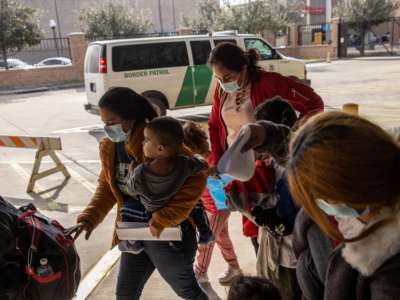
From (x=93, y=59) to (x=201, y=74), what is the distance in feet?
8.92

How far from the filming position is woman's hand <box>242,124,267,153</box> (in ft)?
5.43

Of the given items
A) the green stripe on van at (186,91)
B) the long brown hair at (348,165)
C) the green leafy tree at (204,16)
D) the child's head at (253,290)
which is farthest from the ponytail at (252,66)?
the green leafy tree at (204,16)

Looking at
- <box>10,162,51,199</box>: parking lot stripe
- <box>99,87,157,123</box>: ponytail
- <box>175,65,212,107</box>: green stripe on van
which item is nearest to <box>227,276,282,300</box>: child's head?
<box>99,87,157,123</box>: ponytail

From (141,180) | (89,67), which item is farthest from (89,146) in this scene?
(141,180)

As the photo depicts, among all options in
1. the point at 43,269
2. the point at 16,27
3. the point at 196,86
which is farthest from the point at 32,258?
the point at 16,27

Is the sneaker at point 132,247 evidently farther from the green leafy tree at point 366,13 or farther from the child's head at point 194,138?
the green leafy tree at point 366,13

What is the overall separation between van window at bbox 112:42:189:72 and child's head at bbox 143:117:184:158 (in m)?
8.50

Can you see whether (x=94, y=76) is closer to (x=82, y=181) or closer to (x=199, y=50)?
(x=199, y=50)

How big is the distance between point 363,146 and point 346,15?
34.4 m

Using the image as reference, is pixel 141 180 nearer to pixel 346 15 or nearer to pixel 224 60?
pixel 224 60

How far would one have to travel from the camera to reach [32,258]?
1.85 metres

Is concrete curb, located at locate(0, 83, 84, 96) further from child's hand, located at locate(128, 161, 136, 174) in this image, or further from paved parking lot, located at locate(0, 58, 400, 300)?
child's hand, located at locate(128, 161, 136, 174)

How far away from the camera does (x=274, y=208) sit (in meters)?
1.98

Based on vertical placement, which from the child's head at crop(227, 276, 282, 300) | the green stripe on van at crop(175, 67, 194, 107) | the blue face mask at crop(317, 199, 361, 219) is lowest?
the green stripe on van at crop(175, 67, 194, 107)
